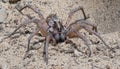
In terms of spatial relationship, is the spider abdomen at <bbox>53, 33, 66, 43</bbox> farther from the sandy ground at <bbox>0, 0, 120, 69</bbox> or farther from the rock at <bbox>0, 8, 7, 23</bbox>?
the rock at <bbox>0, 8, 7, 23</bbox>

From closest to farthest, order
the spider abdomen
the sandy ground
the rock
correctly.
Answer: the sandy ground, the spider abdomen, the rock

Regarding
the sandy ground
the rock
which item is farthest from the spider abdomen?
the rock

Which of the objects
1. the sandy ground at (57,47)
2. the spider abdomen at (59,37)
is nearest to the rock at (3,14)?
the sandy ground at (57,47)

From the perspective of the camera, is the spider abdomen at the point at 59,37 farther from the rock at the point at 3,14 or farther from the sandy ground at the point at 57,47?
the rock at the point at 3,14

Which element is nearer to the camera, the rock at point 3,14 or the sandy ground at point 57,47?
the sandy ground at point 57,47

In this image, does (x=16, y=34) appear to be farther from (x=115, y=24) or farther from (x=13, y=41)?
(x=115, y=24)

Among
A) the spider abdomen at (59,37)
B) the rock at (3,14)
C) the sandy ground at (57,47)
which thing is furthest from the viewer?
the rock at (3,14)

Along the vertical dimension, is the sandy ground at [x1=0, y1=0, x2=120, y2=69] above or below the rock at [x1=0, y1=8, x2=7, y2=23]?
below

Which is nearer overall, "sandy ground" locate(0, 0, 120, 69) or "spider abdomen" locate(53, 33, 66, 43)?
"sandy ground" locate(0, 0, 120, 69)

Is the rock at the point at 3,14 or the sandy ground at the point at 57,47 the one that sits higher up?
the rock at the point at 3,14

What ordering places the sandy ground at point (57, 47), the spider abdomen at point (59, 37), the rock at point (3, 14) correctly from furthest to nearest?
1. the rock at point (3, 14)
2. the spider abdomen at point (59, 37)
3. the sandy ground at point (57, 47)
